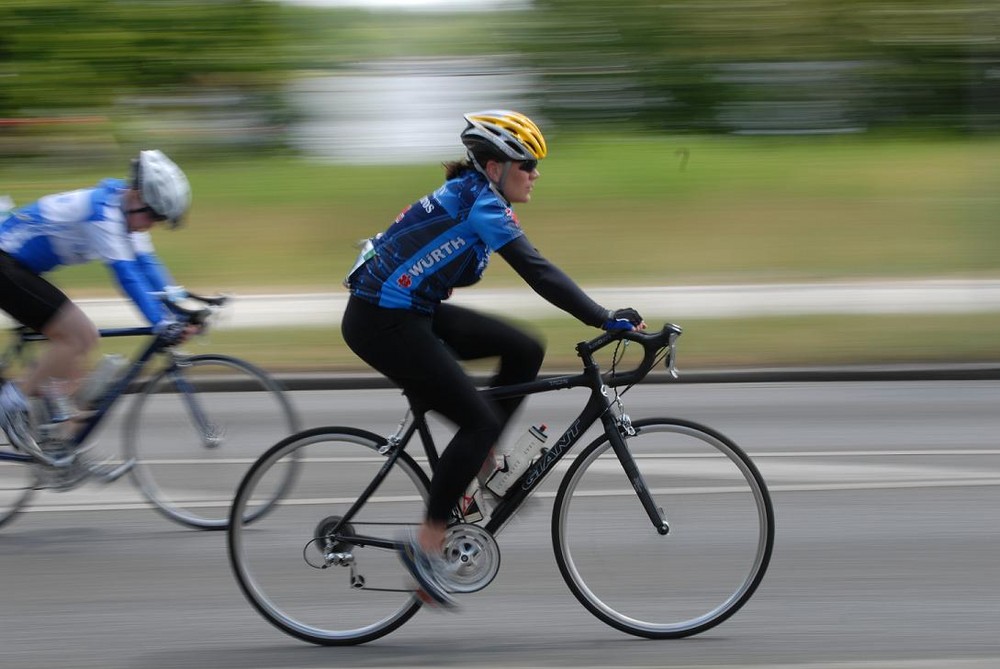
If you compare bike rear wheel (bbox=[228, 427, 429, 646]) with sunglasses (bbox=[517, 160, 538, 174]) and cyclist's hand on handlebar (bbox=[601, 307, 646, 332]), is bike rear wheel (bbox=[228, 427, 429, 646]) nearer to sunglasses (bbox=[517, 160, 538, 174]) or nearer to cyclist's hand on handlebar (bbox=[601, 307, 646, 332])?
cyclist's hand on handlebar (bbox=[601, 307, 646, 332])

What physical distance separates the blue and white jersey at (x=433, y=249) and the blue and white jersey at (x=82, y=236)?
67.0 inches

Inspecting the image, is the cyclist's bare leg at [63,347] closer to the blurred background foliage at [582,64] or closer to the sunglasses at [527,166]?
the sunglasses at [527,166]

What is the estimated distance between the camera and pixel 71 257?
245 inches

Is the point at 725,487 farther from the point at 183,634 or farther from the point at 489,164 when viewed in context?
the point at 183,634

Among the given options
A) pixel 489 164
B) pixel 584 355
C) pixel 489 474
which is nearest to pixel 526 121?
pixel 489 164

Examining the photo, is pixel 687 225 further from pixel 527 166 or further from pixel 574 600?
pixel 527 166

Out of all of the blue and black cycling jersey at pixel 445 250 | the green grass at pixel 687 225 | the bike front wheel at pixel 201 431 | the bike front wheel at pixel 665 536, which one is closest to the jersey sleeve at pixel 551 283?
the blue and black cycling jersey at pixel 445 250

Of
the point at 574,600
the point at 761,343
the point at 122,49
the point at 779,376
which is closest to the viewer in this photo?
the point at 574,600

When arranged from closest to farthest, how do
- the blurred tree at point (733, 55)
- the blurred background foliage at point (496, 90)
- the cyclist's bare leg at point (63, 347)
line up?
the cyclist's bare leg at point (63, 347), the blurred background foliage at point (496, 90), the blurred tree at point (733, 55)

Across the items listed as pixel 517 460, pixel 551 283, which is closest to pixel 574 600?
pixel 517 460

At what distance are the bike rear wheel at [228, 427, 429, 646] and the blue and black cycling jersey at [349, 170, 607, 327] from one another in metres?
0.53

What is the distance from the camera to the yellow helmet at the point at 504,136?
4664 mm

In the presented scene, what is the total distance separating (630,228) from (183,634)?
12.1 m

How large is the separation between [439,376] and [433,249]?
1.40 ft
